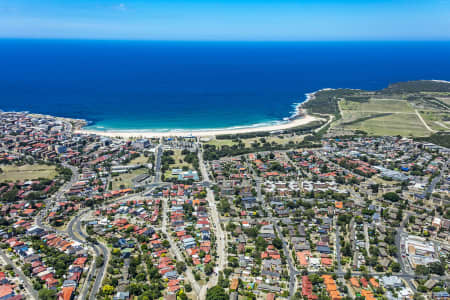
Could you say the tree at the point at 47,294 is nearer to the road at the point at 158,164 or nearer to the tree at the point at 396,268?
the road at the point at 158,164

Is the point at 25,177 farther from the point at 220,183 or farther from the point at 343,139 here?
the point at 343,139

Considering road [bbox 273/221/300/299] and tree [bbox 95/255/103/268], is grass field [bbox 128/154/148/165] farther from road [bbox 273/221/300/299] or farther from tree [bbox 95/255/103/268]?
road [bbox 273/221/300/299]

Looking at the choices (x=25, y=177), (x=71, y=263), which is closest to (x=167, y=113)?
(x=25, y=177)

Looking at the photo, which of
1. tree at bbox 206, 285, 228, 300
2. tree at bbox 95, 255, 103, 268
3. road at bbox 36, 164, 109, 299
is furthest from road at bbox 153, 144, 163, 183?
tree at bbox 206, 285, 228, 300


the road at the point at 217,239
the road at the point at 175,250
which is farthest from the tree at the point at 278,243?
the road at the point at 175,250

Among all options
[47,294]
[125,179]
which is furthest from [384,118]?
[47,294]

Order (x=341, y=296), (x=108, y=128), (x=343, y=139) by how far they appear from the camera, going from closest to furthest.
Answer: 1. (x=341, y=296)
2. (x=343, y=139)
3. (x=108, y=128)

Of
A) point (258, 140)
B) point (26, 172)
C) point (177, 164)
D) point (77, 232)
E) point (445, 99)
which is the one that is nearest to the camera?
point (77, 232)

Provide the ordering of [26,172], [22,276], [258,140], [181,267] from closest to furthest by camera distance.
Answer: [22,276]
[181,267]
[26,172]
[258,140]

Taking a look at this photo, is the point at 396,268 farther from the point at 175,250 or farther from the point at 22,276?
the point at 22,276
